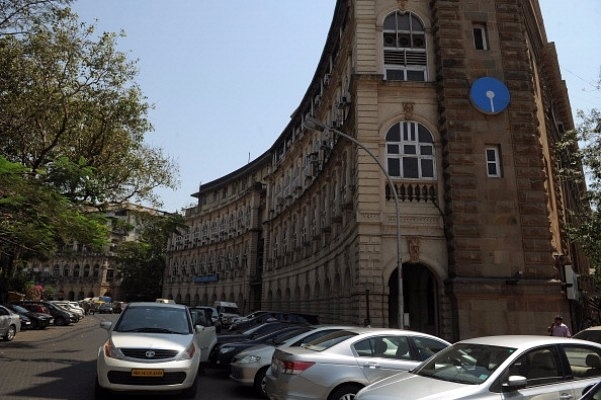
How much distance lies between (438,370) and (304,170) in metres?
29.6

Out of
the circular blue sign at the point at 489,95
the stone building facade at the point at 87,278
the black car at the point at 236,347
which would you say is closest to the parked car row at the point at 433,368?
the black car at the point at 236,347

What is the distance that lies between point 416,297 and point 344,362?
54.0 feet

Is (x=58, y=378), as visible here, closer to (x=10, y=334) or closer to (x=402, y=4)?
(x=10, y=334)

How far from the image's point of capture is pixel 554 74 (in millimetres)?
34219

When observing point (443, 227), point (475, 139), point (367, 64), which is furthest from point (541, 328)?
point (367, 64)

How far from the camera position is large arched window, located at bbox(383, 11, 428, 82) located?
21.0 m

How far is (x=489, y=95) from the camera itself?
786 inches

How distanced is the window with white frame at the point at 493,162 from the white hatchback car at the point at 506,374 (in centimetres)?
1421

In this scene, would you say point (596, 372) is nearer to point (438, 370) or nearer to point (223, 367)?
point (438, 370)

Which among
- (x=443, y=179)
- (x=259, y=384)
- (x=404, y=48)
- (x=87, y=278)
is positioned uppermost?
(x=404, y=48)

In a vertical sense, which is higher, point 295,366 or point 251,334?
point 251,334

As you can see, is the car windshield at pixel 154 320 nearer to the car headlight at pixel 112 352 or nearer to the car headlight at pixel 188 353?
the car headlight at pixel 188 353

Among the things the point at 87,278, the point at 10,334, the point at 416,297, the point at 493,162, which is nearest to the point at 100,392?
the point at 10,334

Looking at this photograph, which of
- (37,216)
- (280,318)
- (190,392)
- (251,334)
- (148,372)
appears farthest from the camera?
(280,318)
